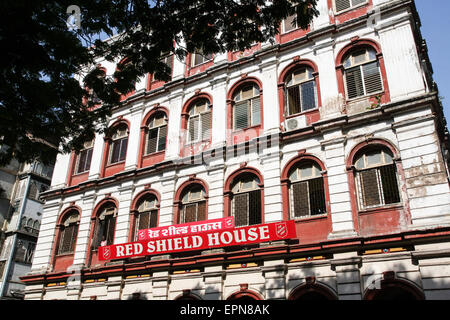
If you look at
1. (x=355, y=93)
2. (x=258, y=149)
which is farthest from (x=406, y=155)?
(x=258, y=149)

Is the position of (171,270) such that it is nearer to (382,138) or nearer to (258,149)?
(258,149)

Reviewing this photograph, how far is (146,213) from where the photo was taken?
16.3m

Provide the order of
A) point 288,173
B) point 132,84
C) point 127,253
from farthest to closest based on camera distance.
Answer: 1. point 127,253
2. point 288,173
3. point 132,84

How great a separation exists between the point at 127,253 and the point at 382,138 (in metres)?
10.3

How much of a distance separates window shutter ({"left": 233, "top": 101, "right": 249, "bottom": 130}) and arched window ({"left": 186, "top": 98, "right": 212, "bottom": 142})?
1244 millimetres

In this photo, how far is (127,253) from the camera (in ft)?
49.5

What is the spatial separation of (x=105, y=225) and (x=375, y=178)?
11703mm

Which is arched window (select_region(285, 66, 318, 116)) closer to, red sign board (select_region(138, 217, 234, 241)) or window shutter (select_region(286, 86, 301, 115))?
window shutter (select_region(286, 86, 301, 115))

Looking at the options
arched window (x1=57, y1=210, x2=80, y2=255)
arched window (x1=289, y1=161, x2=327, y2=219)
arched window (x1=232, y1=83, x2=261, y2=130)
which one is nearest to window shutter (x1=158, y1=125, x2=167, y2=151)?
arched window (x1=232, y1=83, x2=261, y2=130)

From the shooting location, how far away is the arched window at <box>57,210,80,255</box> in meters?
18.0

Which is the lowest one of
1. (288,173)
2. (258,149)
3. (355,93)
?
(288,173)

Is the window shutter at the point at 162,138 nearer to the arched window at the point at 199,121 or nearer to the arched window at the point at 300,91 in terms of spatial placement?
the arched window at the point at 199,121

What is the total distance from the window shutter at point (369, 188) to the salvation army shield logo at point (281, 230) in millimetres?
2577

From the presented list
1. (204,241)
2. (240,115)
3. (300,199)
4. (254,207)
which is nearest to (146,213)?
(204,241)
